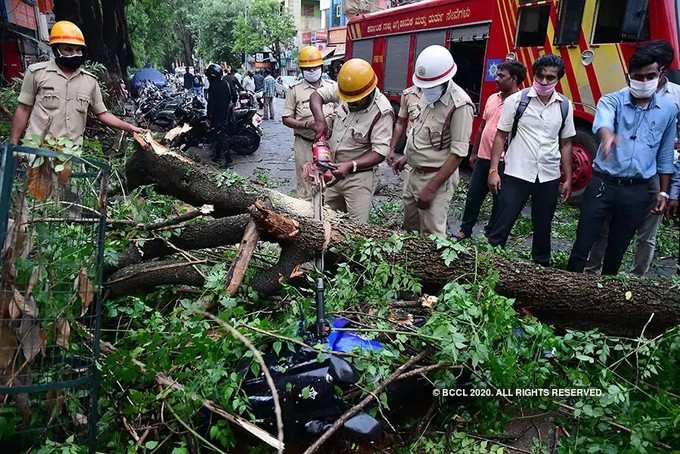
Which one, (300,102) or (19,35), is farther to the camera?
(19,35)

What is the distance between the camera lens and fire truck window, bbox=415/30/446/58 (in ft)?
28.6

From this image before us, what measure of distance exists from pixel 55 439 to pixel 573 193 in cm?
594

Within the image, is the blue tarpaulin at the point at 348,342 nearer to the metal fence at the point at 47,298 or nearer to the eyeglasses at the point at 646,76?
the metal fence at the point at 47,298

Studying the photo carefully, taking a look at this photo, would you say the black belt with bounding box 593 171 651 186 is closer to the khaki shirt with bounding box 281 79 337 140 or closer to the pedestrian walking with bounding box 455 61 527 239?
the pedestrian walking with bounding box 455 61 527 239

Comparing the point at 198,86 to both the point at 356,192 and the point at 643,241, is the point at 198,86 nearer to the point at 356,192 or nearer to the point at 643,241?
the point at 356,192

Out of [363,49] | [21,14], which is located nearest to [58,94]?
[363,49]

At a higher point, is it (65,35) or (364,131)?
(65,35)

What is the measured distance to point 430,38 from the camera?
9.04 metres

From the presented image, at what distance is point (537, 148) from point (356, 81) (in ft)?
4.27

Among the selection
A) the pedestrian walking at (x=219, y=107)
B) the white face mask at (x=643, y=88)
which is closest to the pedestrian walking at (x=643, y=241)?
the white face mask at (x=643, y=88)

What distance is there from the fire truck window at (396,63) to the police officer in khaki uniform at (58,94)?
711 centimetres

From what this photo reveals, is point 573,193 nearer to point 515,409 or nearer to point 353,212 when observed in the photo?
point 353,212

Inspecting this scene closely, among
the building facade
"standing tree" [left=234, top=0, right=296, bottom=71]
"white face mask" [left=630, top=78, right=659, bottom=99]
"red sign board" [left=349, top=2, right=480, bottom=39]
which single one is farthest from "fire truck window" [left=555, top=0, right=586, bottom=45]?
"standing tree" [left=234, top=0, right=296, bottom=71]

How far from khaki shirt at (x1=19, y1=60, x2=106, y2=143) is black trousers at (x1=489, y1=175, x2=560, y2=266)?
10.3 ft
